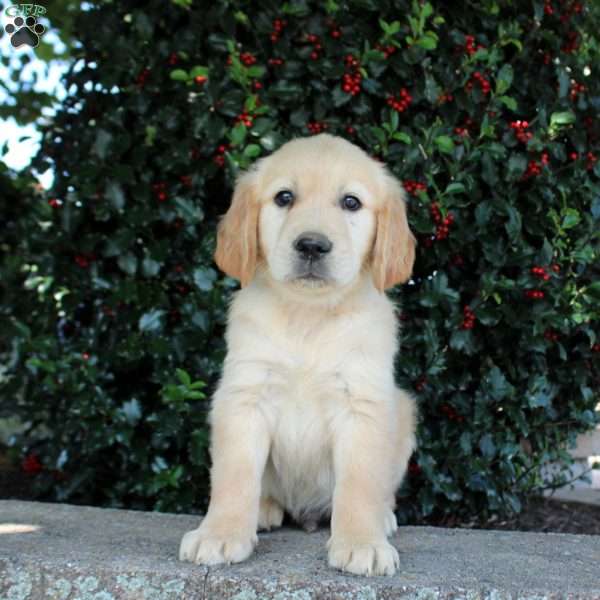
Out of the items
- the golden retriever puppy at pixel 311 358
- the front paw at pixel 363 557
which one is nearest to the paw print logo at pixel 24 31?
the golden retriever puppy at pixel 311 358

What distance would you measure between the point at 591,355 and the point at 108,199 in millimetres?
2482

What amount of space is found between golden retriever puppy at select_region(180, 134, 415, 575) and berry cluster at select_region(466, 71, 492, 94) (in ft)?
2.67

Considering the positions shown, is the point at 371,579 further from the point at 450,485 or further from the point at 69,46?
the point at 69,46

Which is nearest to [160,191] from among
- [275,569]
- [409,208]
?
[409,208]

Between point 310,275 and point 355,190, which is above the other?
point 355,190

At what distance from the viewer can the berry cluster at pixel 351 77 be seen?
12.0 ft

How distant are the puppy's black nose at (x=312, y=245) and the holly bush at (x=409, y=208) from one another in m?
1.00

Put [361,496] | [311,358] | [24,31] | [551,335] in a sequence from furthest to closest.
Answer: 1. [24,31]
2. [551,335]
3. [311,358]
4. [361,496]

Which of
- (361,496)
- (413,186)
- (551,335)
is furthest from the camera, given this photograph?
(551,335)

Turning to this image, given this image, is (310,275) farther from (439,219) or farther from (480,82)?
(480,82)

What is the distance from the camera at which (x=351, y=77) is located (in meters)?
3.66

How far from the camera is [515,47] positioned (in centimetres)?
393

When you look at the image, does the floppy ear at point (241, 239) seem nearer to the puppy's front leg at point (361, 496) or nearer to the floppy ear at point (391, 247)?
the floppy ear at point (391, 247)

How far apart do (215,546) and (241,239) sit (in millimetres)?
1105
